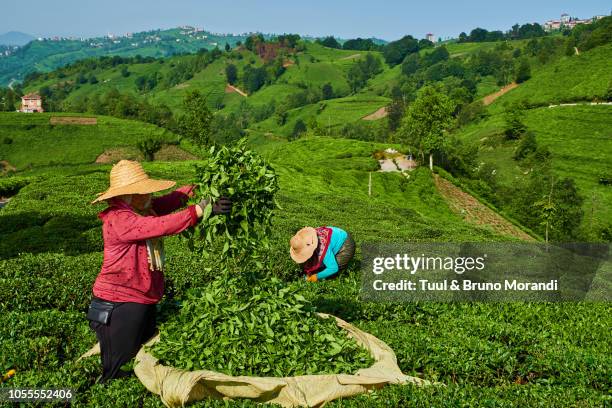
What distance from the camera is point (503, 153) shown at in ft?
288

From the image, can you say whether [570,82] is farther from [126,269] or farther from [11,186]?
[126,269]

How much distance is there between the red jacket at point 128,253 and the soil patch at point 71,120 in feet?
329

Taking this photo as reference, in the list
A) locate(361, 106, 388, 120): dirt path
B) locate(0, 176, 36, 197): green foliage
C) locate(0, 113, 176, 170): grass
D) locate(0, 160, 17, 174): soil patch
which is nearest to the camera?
locate(0, 176, 36, 197): green foliage

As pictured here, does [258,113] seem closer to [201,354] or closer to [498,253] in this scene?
[498,253]

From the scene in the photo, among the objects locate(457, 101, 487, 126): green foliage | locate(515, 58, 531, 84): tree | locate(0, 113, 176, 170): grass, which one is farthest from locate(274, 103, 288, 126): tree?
locate(515, 58, 531, 84): tree

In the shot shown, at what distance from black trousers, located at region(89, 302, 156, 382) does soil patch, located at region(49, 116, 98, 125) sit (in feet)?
329

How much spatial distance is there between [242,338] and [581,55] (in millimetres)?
136029

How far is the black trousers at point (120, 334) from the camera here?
248 inches

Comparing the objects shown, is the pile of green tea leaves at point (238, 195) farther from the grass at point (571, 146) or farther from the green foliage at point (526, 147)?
the green foliage at point (526, 147)

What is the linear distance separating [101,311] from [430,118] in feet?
176

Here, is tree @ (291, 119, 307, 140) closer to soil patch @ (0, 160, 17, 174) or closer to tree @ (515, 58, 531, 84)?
tree @ (515, 58, 531, 84)

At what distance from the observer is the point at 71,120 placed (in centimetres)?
9769

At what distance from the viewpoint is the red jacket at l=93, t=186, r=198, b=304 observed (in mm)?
5883

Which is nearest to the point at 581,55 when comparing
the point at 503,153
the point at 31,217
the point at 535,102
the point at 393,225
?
the point at 535,102
